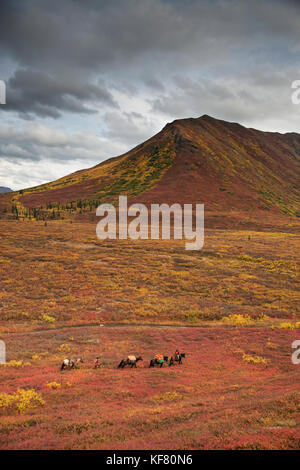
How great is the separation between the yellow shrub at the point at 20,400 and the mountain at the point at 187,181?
84.9 metres

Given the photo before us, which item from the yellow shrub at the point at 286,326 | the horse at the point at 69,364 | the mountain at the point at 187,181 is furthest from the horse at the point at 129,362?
the mountain at the point at 187,181

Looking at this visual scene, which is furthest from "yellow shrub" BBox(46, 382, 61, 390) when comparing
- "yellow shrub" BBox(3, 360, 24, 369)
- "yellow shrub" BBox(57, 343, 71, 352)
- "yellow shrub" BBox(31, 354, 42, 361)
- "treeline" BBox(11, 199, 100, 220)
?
"treeline" BBox(11, 199, 100, 220)

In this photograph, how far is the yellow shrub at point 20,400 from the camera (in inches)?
399

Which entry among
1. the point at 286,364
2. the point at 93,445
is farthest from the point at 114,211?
the point at 93,445

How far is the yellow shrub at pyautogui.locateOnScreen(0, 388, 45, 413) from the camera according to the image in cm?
1014

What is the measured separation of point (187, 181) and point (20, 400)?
11285 cm

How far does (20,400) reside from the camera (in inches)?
413

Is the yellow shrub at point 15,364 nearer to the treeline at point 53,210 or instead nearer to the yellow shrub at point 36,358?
the yellow shrub at point 36,358

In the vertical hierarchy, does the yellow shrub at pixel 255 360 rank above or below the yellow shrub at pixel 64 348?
below

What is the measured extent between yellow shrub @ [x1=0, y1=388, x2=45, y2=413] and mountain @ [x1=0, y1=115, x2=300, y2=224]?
84935 millimetres

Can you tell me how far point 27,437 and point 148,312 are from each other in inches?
690

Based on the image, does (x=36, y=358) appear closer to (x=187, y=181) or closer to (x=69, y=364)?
(x=69, y=364)

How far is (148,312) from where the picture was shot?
25.2 m

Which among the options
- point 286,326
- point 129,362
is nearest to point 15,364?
point 129,362
